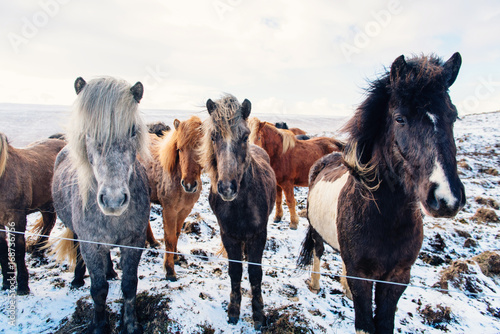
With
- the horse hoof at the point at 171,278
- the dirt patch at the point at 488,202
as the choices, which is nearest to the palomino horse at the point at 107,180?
the horse hoof at the point at 171,278

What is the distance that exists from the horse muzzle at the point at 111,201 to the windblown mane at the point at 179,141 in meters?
1.86

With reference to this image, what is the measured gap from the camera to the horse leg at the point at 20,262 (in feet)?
10.8

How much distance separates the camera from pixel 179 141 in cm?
383

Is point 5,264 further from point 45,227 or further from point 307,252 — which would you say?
point 307,252

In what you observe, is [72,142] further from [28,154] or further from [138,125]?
[28,154]

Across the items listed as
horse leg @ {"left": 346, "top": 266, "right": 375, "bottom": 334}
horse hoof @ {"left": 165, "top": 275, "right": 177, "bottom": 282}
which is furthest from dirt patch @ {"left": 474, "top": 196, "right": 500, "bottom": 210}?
horse hoof @ {"left": 165, "top": 275, "right": 177, "bottom": 282}

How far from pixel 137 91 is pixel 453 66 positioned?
8.44ft

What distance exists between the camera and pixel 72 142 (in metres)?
2.33

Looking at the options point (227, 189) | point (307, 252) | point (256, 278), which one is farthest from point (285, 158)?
point (227, 189)

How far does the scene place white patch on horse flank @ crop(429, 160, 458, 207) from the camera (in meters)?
1.32

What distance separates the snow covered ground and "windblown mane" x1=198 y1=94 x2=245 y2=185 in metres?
1.36

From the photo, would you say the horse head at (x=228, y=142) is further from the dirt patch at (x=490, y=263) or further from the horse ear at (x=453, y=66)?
the dirt patch at (x=490, y=263)

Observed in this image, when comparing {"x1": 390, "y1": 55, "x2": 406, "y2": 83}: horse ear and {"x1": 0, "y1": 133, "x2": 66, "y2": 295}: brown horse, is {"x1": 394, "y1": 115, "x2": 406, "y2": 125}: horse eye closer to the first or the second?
{"x1": 390, "y1": 55, "x2": 406, "y2": 83}: horse ear

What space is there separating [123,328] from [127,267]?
709 millimetres
